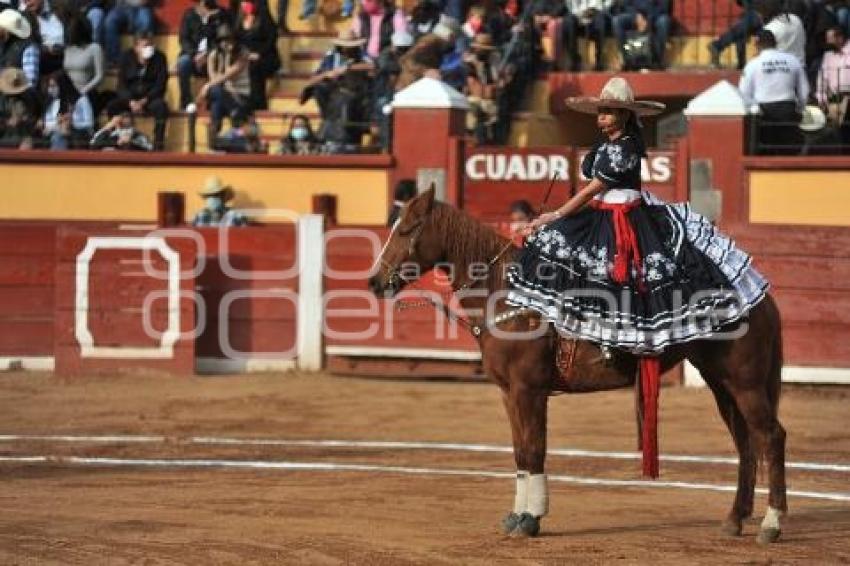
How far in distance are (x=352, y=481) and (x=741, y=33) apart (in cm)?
945

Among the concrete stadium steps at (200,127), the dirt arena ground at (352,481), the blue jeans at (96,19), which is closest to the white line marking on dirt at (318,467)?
the dirt arena ground at (352,481)

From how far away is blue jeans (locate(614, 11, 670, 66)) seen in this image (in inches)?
749

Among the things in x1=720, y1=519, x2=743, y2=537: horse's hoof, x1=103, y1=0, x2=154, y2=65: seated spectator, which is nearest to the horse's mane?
x1=720, y1=519, x2=743, y2=537: horse's hoof

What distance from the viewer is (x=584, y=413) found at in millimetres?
14312

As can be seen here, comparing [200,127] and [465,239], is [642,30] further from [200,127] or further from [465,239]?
[465,239]

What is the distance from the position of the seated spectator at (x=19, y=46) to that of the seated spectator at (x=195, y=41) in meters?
1.52

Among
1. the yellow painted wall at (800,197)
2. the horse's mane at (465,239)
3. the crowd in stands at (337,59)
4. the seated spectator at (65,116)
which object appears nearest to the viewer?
the horse's mane at (465,239)

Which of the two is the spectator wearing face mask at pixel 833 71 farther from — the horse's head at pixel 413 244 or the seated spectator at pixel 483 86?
the horse's head at pixel 413 244

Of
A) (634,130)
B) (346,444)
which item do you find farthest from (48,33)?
(634,130)

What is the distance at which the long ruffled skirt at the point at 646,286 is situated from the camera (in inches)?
339

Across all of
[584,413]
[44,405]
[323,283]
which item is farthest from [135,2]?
[584,413]

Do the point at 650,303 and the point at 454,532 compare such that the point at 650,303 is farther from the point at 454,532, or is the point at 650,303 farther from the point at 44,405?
the point at 44,405

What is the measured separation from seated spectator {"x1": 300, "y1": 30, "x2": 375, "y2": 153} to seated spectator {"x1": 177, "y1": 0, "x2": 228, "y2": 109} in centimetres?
119

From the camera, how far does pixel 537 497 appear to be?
8.78m
